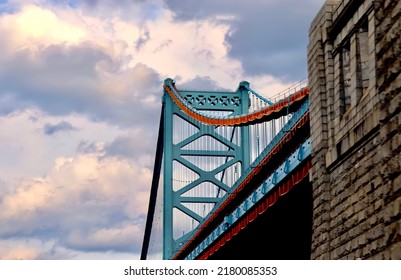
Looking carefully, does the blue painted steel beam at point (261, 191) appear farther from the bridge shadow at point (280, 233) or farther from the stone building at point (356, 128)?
the stone building at point (356, 128)

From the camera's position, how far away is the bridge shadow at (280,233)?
94.2ft

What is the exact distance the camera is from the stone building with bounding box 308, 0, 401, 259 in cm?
1312

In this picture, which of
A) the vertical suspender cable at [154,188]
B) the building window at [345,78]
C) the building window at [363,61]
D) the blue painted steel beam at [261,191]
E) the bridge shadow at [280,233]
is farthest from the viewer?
the vertical suspender cable at [154,188]

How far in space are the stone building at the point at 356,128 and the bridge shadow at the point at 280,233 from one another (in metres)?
5.26

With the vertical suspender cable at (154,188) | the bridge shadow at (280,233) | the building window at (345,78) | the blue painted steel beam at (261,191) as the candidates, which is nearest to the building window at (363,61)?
the building window at (345,78)

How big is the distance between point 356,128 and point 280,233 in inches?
738

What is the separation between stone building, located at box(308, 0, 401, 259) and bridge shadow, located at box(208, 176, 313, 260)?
5.26 m

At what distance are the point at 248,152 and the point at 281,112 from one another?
2506cm

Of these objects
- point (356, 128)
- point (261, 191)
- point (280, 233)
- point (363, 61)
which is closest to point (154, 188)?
point (280, 233)

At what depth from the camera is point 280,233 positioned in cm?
3497

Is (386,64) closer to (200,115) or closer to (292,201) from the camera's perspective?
(292,201)

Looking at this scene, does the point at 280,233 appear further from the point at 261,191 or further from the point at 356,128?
the point at 356,128

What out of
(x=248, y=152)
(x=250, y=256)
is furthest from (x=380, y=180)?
(x=248, y=152)

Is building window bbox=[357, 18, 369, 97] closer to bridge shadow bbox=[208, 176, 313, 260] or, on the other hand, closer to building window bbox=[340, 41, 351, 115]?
building window bbox=[340, 41, 351, 115]
